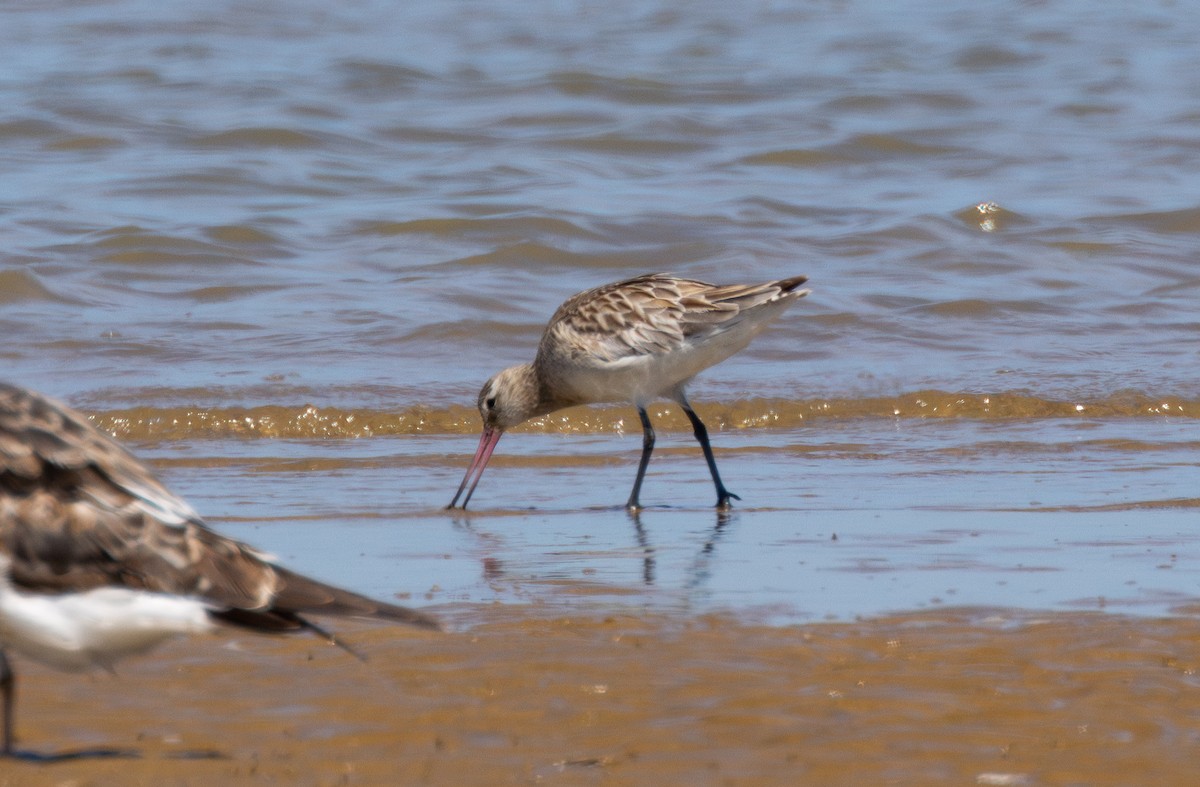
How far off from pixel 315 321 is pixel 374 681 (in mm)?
8351

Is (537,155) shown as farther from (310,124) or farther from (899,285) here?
(899,285)

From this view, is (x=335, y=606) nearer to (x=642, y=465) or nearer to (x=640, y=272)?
(x=642, y=465)

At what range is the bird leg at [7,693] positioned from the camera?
13.8 feet

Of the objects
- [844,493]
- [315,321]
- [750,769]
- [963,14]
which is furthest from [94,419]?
[963,14]

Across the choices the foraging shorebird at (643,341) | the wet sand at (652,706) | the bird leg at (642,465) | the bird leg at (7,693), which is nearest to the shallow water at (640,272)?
the wet sand at (652,706)

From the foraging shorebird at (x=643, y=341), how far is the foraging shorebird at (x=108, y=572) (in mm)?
4820

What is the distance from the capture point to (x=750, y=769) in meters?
3.97

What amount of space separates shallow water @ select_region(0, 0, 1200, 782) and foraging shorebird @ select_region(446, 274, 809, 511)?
0.37 metres

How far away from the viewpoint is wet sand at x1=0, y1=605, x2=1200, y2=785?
4008mm

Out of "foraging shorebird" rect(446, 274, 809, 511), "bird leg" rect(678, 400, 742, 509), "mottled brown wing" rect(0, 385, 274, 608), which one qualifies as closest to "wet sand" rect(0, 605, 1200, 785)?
"mottled brown wing" rect(0, 385, 274, 608)

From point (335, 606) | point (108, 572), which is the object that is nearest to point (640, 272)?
point (335, 606)

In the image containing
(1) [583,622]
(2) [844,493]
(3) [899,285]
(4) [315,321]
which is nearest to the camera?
(1) [583,622]

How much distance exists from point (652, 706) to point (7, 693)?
59.8 inches

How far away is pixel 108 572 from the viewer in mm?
3955
